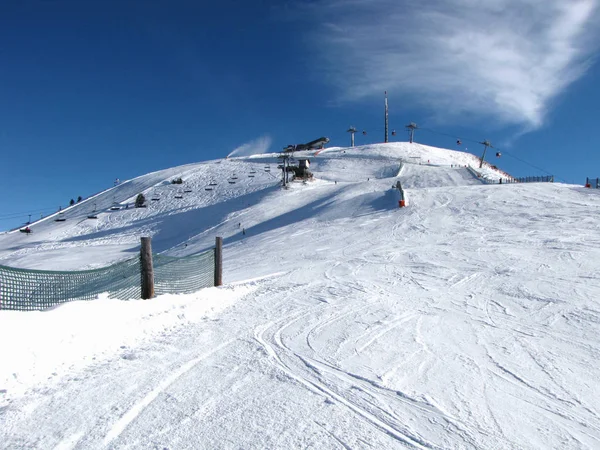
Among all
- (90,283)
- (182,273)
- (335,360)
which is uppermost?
(90,283)

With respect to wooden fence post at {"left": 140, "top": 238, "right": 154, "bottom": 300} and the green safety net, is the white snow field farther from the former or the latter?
the green safety net

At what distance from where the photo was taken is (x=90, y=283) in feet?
22.5

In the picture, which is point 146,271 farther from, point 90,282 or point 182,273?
point 182,273

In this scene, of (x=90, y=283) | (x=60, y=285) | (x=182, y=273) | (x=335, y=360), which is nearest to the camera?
(x=335, y=360)

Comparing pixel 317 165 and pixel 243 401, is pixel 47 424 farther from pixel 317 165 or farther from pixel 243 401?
pixel 317 165

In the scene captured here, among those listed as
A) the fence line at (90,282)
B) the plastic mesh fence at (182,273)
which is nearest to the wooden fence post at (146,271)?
the fence line at (90,282)

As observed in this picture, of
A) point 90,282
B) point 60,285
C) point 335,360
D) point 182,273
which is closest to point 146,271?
point 90,282

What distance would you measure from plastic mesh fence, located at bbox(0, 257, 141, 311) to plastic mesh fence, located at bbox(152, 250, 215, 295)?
2.36 ft

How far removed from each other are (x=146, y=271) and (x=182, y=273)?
A: 6.53 ft

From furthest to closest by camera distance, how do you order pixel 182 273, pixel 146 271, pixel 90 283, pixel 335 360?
1. pixel 182 273
2. pixel 146 271
3. pixel 90 283
4. pixel 335 360

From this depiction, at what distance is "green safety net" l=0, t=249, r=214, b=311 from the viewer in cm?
554

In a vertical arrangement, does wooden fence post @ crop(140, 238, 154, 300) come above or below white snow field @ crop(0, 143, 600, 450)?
above

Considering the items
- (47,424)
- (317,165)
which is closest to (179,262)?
(47,424)

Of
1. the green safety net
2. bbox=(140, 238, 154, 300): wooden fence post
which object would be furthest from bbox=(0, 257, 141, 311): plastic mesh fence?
bbox=(140, 238, 154, 300): wooden fence post
